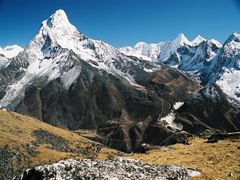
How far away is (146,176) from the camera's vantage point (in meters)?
31.0

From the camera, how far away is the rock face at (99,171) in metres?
29.3

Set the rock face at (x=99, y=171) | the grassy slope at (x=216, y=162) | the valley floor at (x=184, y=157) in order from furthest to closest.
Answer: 1. the valley floor at (x=184, y=157)
2. the grassy slope at (x=216, y=162)
3. the rock face at (x=99, y=171)

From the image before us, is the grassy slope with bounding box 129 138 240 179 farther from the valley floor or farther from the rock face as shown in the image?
the rock face

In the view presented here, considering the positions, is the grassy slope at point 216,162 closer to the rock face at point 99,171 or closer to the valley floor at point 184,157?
the valley floor at point 184,157

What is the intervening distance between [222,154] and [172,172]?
43198 millimetres

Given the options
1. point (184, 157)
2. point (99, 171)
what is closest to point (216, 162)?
point (184, 157)

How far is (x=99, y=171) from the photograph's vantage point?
29719 millimetres

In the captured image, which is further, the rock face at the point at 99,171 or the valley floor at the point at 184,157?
the valley floor at the point at 184,157

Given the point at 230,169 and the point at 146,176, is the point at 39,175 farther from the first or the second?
the point at 230,169

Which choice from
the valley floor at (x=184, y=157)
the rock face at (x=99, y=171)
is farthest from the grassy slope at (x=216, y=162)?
the rock face at (x=99, y=171)

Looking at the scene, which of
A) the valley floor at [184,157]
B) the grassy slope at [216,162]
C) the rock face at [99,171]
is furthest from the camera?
the valley floor at [184,157]

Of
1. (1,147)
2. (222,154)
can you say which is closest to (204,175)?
(222,154)

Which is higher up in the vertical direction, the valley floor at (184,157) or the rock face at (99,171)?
the valley floor at (184,157)

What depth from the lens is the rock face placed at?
2930cm
